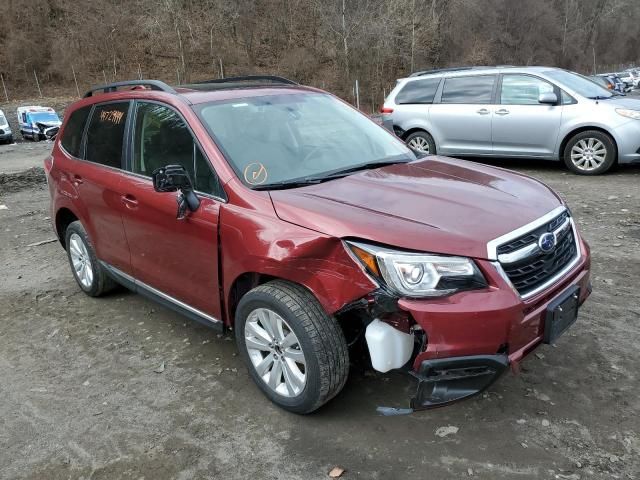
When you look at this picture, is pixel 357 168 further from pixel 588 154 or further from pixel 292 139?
pixel 588 154

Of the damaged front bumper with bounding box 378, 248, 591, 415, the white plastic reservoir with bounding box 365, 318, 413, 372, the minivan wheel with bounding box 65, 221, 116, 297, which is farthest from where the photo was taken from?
the minivan wheel with bounding box 65, 221, 116, 297

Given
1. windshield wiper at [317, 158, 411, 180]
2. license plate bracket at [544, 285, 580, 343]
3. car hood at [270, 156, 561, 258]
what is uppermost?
windshield wiper at [317, 158, 411, 180]

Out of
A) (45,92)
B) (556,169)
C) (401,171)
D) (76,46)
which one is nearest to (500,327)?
(401,171)

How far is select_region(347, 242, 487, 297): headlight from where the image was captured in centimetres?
Result: 244

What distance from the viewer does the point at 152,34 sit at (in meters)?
47.6

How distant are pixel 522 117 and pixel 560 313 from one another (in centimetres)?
673

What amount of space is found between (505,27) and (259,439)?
6092 centimetres

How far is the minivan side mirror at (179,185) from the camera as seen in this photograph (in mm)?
3068

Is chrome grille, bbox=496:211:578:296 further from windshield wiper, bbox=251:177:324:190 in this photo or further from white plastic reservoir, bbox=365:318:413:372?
windshield wiper, bbox=251:177:324:190

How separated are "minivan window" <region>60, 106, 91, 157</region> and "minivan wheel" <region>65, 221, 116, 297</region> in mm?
631

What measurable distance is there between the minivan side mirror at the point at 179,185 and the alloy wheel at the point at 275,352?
2.48 feet

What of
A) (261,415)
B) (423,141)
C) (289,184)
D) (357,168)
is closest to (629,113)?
(423,141)

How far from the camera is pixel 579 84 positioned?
874cm

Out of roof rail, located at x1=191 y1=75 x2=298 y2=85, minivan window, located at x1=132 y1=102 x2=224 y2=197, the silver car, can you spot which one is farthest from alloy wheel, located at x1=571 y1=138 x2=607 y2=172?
minivan window, located at x1=132 y1=102 x2=224 y2=197
